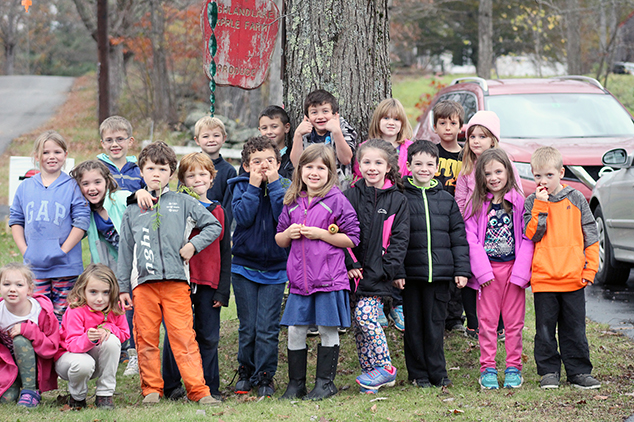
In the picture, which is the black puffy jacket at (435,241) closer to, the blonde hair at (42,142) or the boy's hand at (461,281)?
the boy's hand at (461,281)

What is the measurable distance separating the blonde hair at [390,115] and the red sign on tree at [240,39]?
1.29m

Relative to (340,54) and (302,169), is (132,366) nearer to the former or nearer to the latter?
(302,169)

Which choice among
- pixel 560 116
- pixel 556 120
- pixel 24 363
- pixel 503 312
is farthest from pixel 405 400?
pixel 560 116

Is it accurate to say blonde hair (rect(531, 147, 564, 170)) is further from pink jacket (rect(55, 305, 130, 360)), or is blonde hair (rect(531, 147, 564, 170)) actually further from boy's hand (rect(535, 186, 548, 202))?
pink jacket (rect(55, 305, 130, 360))

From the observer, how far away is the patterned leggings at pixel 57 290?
5199mm

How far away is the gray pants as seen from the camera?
4551 millimetres

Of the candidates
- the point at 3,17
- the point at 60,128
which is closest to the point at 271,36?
the point at 60,128

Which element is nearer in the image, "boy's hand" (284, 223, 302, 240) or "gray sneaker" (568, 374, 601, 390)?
"boy's hand" (284, 223, 302, 240)

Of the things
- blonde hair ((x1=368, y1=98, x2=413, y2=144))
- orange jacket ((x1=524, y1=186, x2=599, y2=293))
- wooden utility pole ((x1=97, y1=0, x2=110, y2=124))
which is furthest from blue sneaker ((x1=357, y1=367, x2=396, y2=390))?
wooden utility pole ((x1=97, y1=0, x2=110, y2=124))

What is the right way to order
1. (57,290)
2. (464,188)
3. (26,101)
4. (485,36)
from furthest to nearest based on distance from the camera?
1. (26,101)
2. (485,36)
3. (464,188)
4. (57,290)

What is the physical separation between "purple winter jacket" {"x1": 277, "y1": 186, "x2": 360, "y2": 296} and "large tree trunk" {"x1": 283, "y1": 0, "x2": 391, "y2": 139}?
4.92 ft

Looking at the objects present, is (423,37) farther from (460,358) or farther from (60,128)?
(460,358)

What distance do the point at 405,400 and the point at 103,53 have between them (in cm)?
1086

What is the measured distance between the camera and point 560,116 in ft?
30.6
